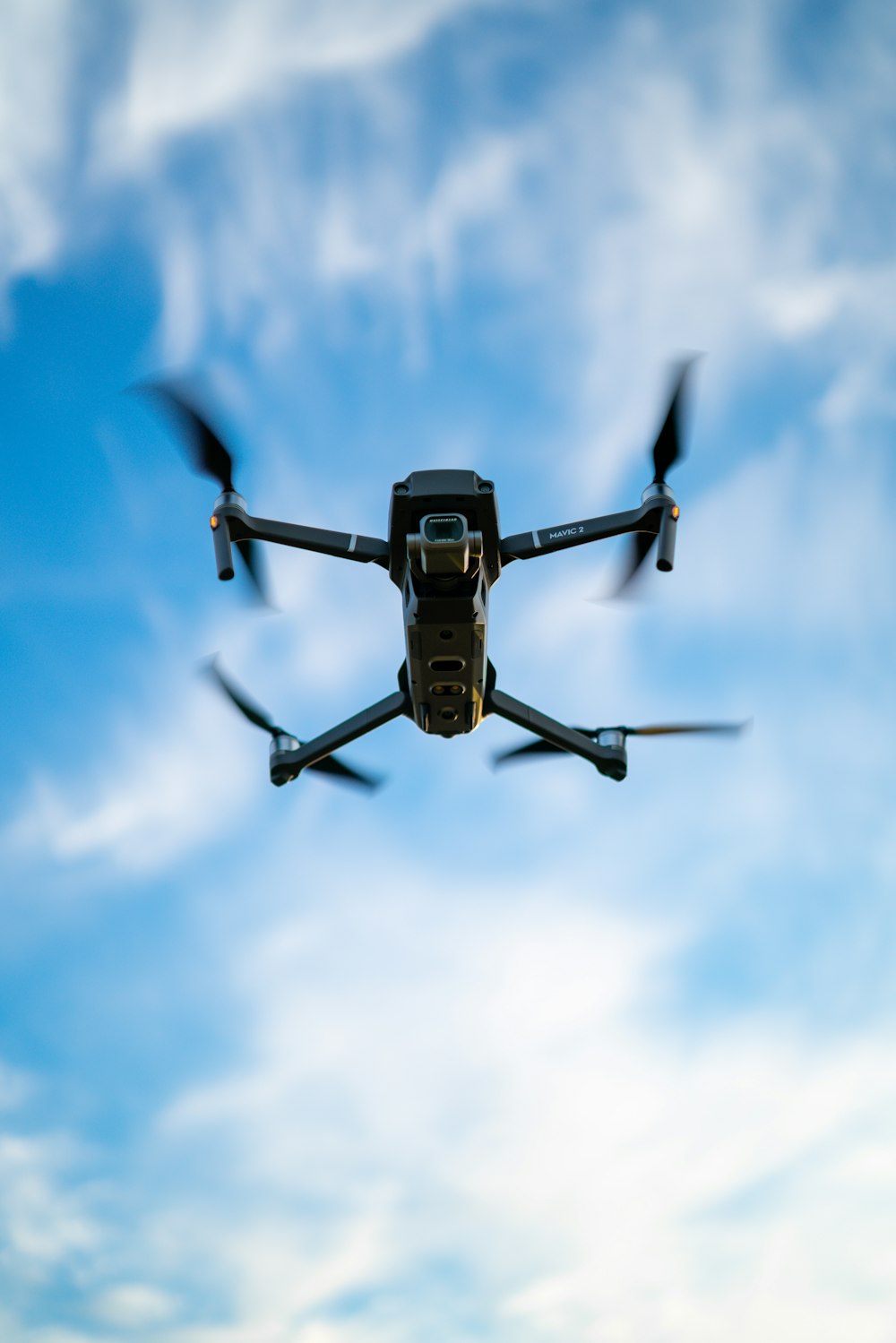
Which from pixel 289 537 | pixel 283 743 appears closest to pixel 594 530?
pixel 289 537

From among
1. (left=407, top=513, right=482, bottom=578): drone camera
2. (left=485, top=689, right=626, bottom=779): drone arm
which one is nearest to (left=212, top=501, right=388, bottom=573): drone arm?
(left=407, top=513, right=482, bottom=578): drone camera

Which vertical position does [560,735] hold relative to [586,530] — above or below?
below

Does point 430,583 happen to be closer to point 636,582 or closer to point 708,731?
point 636,582

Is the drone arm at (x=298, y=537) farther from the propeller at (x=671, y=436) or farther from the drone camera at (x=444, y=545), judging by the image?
the propeller at (x=671, y=436)

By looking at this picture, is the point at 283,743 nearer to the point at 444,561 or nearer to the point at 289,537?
the point at 289,537

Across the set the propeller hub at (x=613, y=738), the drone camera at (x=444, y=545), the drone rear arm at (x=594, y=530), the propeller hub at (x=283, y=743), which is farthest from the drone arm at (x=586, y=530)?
the propeller hub at (x=283, y=743)

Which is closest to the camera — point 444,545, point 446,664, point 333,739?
point 444,545
